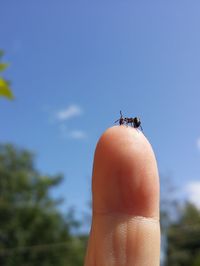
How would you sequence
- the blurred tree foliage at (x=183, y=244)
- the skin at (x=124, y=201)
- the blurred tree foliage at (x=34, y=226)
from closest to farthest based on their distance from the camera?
1. the skin at (x=124, y=201)
2. the blurred tree foliage at (x=34, y=226)
3. the blurred tree foliage at (x=183, y=244)

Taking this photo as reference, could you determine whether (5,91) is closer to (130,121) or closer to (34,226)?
(130,121)

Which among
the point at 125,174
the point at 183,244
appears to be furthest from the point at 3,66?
the point at 183,244

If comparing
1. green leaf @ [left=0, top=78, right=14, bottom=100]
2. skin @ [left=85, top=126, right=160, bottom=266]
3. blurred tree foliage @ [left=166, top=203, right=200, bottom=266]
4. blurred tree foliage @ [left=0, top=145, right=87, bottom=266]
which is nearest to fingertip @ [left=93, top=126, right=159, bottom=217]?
skin @ [left=85, top=126, right=160, bottom=266]

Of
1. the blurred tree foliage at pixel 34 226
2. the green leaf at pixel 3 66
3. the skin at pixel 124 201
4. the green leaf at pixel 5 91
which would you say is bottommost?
the skin at pixel 124 201

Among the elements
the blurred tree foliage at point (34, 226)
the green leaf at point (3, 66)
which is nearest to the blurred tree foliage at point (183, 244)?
the blurred tree foliage at point (34, 226)

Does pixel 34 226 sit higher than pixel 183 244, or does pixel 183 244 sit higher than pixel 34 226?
pixel 183 244

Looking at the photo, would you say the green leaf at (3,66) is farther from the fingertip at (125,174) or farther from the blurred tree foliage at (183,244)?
the blurred tree foliage at (183,244)
